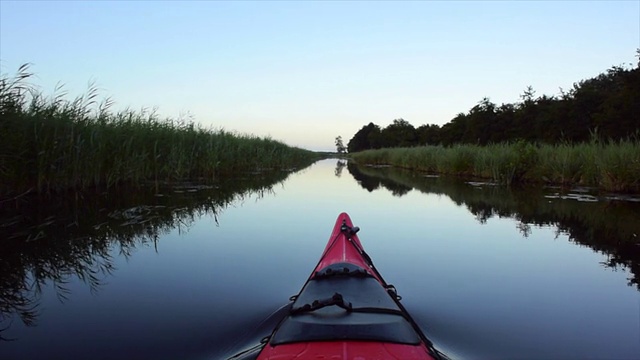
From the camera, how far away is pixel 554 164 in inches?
434

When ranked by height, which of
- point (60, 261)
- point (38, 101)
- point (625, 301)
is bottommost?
point (625, 301)

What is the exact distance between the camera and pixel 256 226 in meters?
5.39

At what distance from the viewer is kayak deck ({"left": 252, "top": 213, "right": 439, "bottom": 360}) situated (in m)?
1.45

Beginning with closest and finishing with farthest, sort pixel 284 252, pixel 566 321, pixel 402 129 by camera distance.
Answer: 1. pixel 566 321
2. pixel 284 252
3. pixel 402 129

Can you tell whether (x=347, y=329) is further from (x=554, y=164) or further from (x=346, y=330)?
(x=554, y=164)

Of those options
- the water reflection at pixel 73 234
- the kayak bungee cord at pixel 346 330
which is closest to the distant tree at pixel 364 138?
the water reflection at pixel 73 234

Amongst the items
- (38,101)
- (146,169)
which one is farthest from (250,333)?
(146,169)

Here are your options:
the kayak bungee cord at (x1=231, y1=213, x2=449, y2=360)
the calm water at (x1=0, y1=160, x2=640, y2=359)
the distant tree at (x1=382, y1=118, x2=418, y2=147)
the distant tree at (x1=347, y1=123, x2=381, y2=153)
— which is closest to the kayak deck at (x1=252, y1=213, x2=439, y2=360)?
the kayak bungee cord at (x1=231, y1=213, x2=449, y2=360)

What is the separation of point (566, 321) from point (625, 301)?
2.37 feet

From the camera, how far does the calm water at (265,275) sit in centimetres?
227

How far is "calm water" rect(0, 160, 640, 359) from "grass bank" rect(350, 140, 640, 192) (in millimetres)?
2484

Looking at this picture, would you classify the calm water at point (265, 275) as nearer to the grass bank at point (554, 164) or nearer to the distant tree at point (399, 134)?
the grass bank at point (554, 164)

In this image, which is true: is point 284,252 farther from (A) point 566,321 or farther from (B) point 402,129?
(B) point 402,129

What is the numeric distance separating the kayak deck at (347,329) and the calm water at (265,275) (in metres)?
0.55
